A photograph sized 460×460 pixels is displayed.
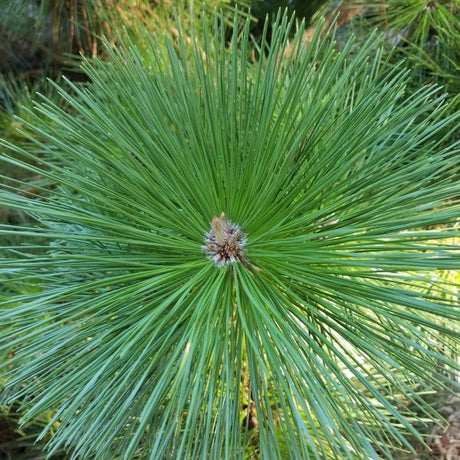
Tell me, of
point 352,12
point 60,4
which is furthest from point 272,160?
point 60,4

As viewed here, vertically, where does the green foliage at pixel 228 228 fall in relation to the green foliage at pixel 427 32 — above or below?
below

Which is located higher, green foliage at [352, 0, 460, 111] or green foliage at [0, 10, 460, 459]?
green foliage at [352, 0, 460, 111]

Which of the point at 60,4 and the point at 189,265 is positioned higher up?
the point at 60,4

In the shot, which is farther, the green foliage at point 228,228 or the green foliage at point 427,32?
the green foliage at point 427,32

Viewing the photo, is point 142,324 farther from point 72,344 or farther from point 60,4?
point 60,4

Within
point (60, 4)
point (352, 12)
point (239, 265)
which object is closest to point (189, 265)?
point (239, 265)

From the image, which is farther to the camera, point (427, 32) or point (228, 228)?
point (427, 32)

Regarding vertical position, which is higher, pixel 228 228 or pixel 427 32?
pixel 427 32

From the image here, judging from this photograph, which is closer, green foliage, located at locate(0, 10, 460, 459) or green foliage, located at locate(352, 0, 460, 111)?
green foliage, located at locate(0, 10, 460, 459)

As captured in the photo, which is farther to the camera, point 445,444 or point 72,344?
point 445,444

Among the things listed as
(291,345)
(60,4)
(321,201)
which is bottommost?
(291,345)
